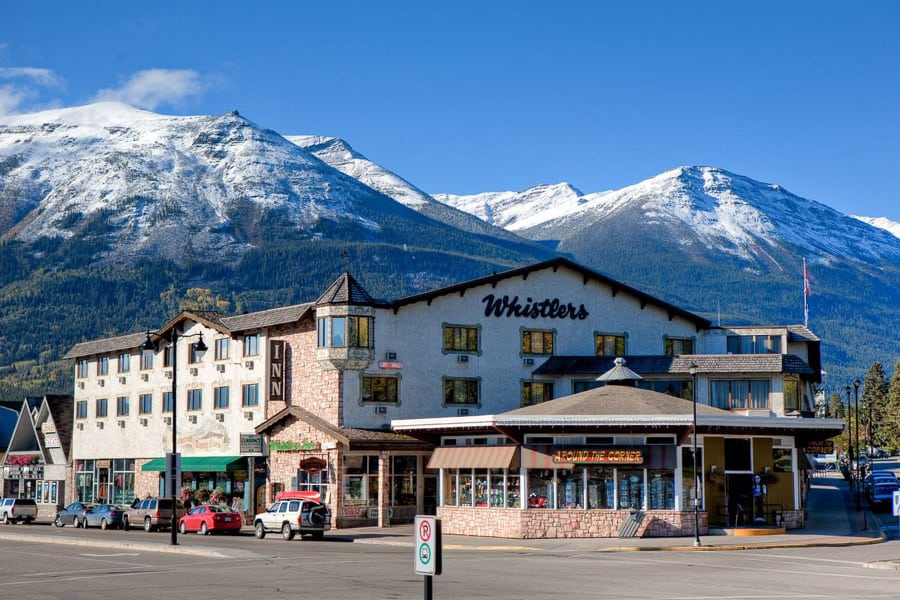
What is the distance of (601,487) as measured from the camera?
54938 mm

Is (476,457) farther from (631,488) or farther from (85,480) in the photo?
(85,480)

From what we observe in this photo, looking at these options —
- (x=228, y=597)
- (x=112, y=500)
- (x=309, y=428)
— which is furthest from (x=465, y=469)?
(x=112, y=500)

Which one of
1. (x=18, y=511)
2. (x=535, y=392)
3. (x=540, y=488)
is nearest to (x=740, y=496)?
(x=540, y=488)

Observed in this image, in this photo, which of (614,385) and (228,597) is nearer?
(228,597)

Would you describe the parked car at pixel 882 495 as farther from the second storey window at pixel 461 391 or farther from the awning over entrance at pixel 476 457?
the awning over entrance at pixel 476 457

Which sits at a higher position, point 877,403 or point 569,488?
point 877,403

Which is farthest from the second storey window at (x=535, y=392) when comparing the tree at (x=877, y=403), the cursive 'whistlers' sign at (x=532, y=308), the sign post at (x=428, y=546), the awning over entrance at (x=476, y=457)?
the tree at (x=877, y=403)

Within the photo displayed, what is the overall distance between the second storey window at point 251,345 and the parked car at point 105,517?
11994 mm

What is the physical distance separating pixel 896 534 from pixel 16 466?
2815 inches

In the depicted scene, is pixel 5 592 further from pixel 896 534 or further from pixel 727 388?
pixel 727 388

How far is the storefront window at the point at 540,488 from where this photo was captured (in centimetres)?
5537

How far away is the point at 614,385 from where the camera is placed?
2408 inches

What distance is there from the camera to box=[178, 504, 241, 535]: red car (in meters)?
59.7

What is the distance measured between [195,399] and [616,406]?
3371 centimetres
